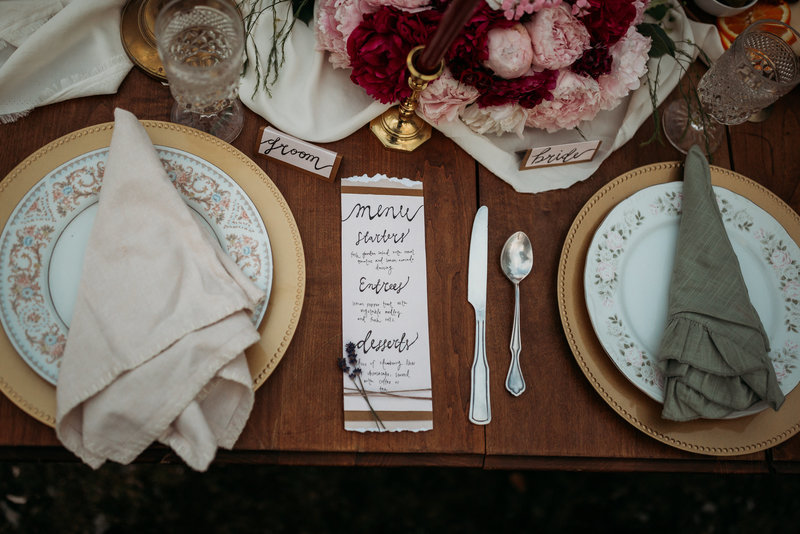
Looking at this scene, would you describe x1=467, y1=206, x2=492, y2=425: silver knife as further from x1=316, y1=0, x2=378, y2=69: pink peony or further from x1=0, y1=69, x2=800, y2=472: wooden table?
x1=316, y1=0, x2=378, y2=69: pink peony

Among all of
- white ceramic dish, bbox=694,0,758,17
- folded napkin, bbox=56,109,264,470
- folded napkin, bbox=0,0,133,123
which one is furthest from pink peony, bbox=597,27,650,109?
folded napkin, bbox=0,0,133,123

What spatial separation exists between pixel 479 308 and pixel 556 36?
0.37 m

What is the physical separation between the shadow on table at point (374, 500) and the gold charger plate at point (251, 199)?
774 mm

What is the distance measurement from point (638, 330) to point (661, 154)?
13.1 inches

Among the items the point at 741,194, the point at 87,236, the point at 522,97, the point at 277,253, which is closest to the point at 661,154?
the point at 741,194

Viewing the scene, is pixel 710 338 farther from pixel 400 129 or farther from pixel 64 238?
pixel 64 238

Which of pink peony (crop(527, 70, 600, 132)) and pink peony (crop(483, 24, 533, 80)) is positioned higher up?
pink peony (crop(483, 24, 533, 80))

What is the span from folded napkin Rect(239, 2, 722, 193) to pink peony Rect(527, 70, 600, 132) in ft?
0.22

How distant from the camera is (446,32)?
2.01 feet

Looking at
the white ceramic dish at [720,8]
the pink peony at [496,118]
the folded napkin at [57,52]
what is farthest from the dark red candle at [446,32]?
the white ceramic dish at [720,8]

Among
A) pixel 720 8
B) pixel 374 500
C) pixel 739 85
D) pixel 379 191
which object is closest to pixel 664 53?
pixel 739 85

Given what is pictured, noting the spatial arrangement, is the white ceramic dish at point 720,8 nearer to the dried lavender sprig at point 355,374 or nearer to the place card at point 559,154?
the place card at point 559,154

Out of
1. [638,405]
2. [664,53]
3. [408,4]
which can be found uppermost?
[408,4]

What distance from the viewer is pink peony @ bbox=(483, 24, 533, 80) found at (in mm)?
718
